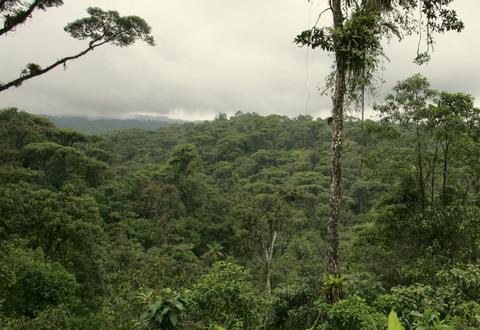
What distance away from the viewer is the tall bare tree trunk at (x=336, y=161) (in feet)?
20.8

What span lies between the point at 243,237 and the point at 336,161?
27468mm

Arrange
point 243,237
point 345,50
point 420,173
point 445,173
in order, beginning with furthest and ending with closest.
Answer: point 243,237 < point 420,173 < point 445,173 < point 345,50

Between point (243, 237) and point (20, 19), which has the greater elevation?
point (20, 19)

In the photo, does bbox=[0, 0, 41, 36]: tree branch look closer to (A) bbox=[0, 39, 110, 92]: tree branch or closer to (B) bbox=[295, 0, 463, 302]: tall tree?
(A) bbox=[0, 39, 110, 92]: tree branch

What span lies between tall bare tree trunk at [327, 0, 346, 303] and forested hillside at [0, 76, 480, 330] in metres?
0.35

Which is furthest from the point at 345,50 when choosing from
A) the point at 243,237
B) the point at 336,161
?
the point at 243,237

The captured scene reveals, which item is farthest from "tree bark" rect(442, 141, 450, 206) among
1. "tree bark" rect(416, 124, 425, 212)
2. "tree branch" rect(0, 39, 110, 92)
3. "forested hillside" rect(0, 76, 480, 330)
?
"tree branch" rect(0, 39, 110, 92)

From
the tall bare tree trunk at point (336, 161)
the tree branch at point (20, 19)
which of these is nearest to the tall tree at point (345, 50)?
the tall bare tree trunk at point (336, 161)

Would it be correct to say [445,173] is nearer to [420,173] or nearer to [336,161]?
[420,173]

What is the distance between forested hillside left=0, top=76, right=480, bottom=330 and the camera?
6.01 m

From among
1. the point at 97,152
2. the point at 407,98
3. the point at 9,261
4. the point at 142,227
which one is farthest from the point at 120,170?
the point at 407,98

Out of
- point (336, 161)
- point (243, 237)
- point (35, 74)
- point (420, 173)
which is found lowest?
point (243, 237)

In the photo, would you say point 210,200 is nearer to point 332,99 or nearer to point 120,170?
point 120,170

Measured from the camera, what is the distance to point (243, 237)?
109 ft
